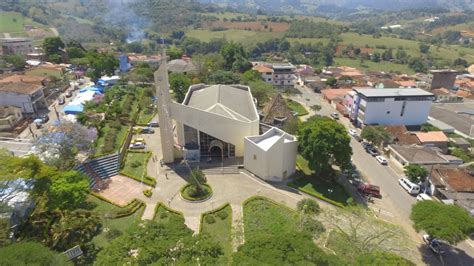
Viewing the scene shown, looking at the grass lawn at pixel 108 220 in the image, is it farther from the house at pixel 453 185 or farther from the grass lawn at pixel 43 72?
the grass lawn at pixel 43 72

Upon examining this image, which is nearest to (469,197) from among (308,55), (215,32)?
(308,55)

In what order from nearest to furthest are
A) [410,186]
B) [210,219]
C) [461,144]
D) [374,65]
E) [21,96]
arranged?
[210,219], [410,186], [461,144], [21,96], [374,65]

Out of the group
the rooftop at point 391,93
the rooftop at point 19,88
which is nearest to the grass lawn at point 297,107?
the rooftop at point 391,93

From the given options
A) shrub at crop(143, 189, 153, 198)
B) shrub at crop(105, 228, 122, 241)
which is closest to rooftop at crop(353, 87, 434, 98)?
shrub at crop(143, 189, 153, 198)

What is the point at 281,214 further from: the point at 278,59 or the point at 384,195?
the point at 278,59

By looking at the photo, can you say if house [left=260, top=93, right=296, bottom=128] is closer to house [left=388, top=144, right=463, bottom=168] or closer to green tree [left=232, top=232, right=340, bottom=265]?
house [left=388, top=144, right=463, bottom=168]

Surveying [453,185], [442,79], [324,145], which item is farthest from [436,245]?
[442,79]

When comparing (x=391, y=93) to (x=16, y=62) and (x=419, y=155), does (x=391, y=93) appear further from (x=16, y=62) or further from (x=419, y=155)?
(x=16, y=62)
